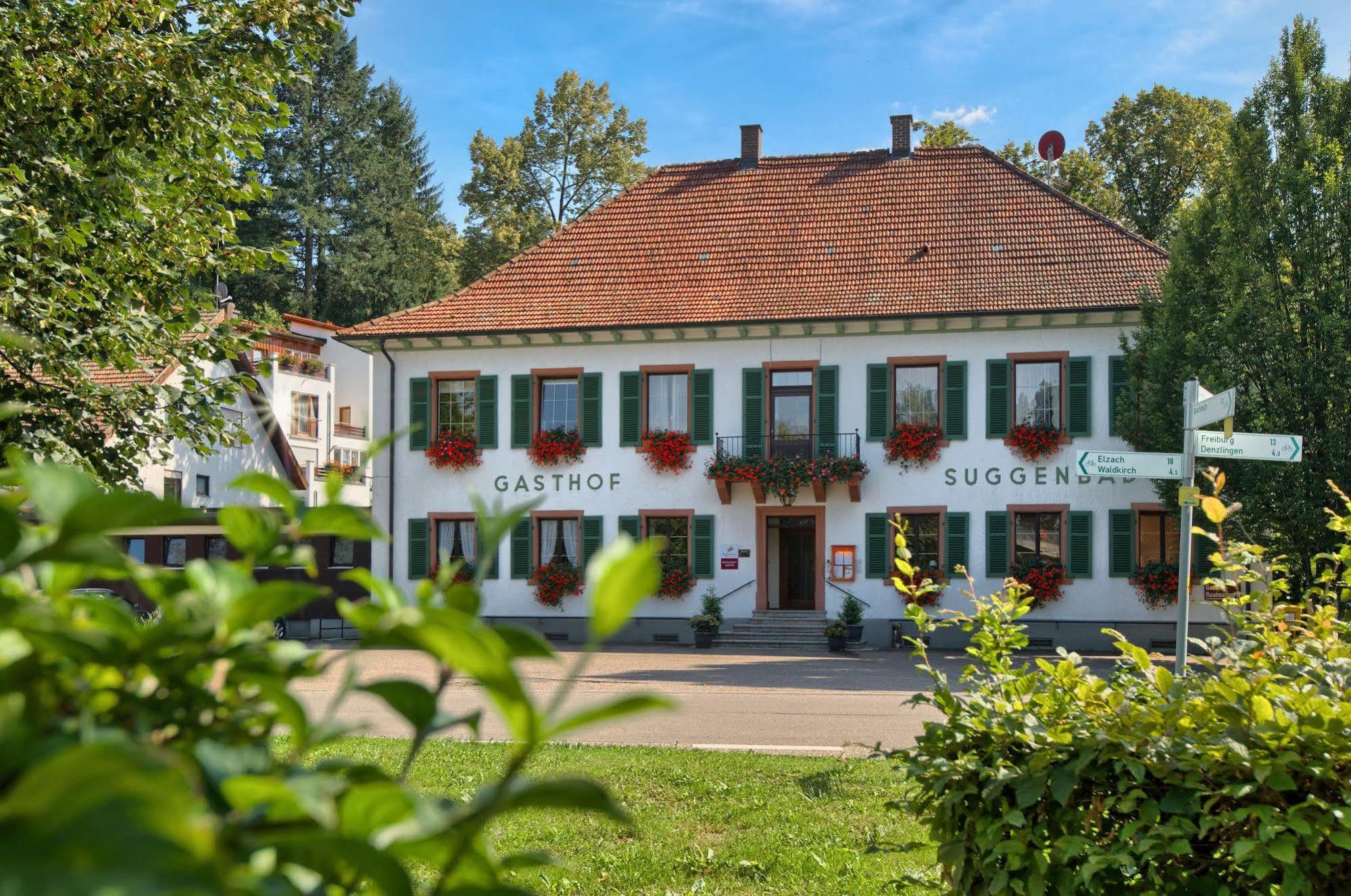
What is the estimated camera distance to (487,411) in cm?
2631

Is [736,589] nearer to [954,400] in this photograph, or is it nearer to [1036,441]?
[954,400]

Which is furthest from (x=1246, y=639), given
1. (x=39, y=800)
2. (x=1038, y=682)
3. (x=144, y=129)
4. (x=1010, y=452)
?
(x=1010, y=452)

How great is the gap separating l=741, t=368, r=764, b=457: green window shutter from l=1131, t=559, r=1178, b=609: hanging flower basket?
752cm

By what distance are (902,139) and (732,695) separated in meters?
17.6

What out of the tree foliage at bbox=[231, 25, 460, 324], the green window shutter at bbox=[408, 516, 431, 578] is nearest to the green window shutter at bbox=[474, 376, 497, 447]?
the green window shutter at bbox=[408, 516, 431, 578]

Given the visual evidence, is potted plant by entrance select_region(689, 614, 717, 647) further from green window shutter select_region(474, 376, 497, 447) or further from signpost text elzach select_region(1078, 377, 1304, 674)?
signpost text elzach select_region(1078, 377, 1304, 674)

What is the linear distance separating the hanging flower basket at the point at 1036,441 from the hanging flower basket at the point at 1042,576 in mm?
1951

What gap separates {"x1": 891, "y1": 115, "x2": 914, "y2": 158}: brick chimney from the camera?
95.8 ft

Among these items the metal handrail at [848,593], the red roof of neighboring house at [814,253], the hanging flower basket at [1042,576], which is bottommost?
the metal handrail at [848,593]

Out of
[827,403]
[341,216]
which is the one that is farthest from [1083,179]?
[341,216]

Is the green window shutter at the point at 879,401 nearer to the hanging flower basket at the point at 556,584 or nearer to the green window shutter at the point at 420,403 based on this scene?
the hanging flower basket at the point at 556,584

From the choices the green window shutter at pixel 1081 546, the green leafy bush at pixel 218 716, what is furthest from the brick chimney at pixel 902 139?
the green leafy bush at pixel 218 716

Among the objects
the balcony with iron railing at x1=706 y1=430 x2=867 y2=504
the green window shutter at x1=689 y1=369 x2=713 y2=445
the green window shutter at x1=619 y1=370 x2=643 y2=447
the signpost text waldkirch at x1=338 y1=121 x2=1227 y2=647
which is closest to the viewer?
the signpost text waldkirch at x1=338 y1=121 x2=1227 y2=647

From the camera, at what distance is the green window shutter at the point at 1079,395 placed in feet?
78.5
